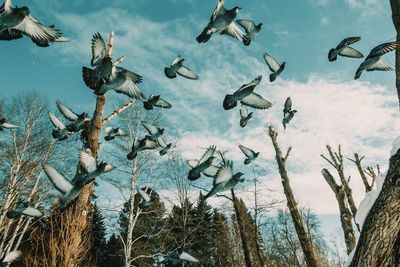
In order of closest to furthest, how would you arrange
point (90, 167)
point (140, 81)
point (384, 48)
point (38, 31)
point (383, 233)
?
1. point (383, 233)
2. point (384, 48)
3. point (38, 31)
4. point (90, 167)
5. point (140, 81)

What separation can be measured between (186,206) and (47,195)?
6381mm

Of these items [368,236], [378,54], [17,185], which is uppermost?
[17,185]

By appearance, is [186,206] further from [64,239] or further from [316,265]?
[64,239]

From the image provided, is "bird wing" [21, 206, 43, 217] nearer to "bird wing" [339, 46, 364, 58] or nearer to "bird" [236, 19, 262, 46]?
"bird" [236, 19, 262, 46]

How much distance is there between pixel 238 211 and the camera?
13.1 metres

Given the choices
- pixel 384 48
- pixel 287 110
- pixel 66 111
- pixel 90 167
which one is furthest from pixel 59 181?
pixel 384 48

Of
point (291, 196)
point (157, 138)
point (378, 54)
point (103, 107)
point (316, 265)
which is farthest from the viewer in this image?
point (291, 196)

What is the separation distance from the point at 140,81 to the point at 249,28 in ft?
7.67

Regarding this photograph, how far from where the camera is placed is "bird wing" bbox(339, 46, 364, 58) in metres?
6.31

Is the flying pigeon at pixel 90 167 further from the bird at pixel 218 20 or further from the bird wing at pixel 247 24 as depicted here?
the bird wing at pixel 247 24

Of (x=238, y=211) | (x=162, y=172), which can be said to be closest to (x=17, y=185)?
(x=162, y=172)

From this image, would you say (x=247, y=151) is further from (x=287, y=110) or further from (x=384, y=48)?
(x=384, y=48)

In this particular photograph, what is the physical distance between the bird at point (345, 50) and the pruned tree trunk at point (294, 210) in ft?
19.3

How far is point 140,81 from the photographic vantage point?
5.68 meters
